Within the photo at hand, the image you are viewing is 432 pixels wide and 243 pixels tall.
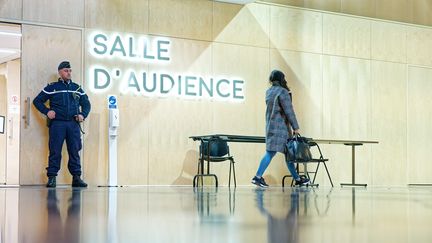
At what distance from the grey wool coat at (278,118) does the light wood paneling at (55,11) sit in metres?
3.08

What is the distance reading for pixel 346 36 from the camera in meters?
10.2

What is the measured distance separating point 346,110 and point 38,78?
523 centimetres

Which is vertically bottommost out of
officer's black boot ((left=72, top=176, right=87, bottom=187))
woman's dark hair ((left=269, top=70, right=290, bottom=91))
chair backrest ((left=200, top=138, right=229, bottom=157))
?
officer's black boot ((left=72, top=176, right=87, bottom=187))

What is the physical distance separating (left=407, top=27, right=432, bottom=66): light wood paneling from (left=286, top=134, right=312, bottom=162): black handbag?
16.8 ft

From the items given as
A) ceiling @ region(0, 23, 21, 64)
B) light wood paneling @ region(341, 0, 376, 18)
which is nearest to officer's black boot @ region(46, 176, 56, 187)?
ceiling @ region(0, 23, 21, 64)

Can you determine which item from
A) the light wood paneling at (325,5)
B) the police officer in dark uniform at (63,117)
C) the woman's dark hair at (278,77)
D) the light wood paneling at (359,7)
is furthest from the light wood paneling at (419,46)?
the police officer in dark uniform at (63,117)

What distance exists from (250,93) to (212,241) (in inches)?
331

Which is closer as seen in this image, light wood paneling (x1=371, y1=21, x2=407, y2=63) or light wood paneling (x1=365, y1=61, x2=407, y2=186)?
light wood paneling (x1=365, y1=61, x2=407, y2=186)

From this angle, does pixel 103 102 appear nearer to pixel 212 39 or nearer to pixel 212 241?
pixel 212 39

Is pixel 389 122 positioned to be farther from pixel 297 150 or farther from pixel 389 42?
pixel 297 150

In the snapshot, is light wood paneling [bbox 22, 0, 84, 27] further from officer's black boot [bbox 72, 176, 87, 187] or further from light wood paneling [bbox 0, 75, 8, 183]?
light wood paneling [bbox 0, 75, 8, 183]

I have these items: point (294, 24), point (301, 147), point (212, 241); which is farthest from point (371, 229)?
point (294, 24)

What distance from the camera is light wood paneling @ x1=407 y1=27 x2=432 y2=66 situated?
10875 mm

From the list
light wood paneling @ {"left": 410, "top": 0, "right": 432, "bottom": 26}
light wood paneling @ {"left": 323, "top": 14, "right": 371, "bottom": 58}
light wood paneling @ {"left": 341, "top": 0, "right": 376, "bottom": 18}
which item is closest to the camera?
light wood paneling @ {"left": 323, "top": 14, "right": 371, "bottom": 58}
